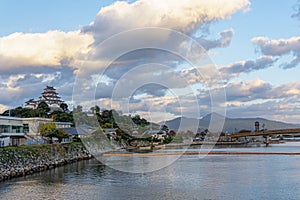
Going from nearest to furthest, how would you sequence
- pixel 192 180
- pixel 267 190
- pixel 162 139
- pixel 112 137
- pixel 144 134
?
pixel 267 190 < pixel 192 180 < pixel 112 137 < pixel 144 134 < pixel 162 139

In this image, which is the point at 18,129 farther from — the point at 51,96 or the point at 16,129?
the point at 51,96

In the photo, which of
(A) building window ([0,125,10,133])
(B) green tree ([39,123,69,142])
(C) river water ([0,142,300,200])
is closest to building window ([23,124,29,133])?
(B) green tree ([39,123,69,142])

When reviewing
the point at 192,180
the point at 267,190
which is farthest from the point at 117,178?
the point at 267,190

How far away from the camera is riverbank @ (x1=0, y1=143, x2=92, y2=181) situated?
23.9m

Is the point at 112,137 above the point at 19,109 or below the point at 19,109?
below

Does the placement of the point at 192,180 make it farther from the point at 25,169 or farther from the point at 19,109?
the point at 19,109

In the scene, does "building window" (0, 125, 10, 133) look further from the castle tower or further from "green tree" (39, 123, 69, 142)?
the castle tower

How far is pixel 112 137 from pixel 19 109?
15351 mm

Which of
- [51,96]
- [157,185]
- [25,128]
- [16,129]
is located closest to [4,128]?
[16,129]

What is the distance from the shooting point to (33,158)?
2850cm

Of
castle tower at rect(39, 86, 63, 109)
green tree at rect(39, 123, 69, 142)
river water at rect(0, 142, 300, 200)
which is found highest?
castle tower at rect(39, 86, 63, 109)

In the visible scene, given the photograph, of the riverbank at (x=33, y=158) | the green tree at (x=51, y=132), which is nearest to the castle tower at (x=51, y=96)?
the green tree at (x=51, y=132)

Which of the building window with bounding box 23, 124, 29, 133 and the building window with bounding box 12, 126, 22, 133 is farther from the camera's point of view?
the building window with bounding box 23, 124, 29, 133

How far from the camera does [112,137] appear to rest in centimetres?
6250
